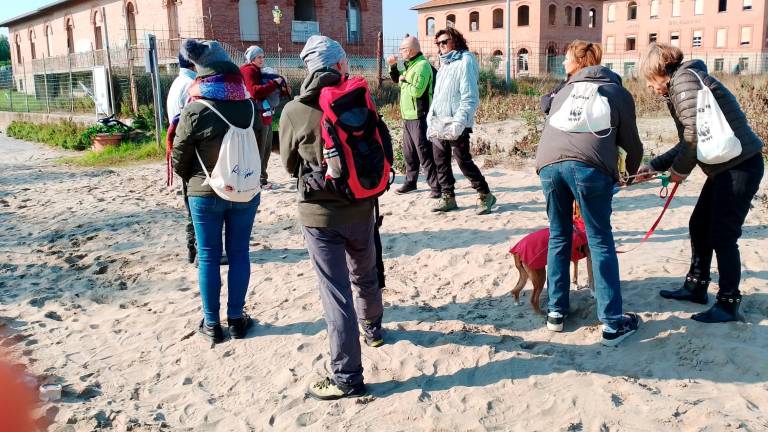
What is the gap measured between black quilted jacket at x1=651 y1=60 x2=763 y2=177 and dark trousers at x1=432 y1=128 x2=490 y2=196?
2816mm

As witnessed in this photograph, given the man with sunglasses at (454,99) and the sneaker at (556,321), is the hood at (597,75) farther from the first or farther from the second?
the man with sunglasses at (454,99)

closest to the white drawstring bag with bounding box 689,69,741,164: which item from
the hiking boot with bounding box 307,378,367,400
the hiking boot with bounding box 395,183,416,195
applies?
the hiking boot with bounding box 307,378,367,400

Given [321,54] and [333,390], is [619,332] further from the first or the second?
[321,54]

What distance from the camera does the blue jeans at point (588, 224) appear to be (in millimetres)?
3645

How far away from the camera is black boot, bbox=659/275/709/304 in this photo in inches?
170

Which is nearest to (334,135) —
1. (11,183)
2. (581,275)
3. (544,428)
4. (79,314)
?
(544,428)

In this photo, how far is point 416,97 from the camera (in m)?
6.95

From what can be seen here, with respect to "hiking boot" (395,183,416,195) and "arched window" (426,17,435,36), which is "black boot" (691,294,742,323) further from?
"arched window" (426,17,435,36)

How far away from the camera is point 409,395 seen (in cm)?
357

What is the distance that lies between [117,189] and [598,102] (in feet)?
26.3

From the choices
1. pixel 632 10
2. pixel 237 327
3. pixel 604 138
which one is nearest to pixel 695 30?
pixel 632 10

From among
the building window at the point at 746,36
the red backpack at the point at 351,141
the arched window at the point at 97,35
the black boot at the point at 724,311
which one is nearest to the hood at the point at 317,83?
the red backpack at the point at 351,141

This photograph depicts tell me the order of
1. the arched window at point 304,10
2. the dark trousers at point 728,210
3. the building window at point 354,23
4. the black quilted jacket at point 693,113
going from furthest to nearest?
the building window at point 354,23, the arched window at point 304,10, the dark trousers at point 728,210, the black quilted jacket at point 693,113

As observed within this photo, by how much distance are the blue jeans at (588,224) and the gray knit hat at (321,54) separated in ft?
4.70
